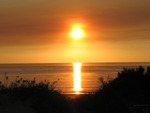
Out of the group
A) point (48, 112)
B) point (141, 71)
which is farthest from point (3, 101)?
point (141, 71)

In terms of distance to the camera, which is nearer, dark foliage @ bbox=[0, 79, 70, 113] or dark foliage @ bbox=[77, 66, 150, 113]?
dark foliage @ bbox=[0, 79, 70, 113]

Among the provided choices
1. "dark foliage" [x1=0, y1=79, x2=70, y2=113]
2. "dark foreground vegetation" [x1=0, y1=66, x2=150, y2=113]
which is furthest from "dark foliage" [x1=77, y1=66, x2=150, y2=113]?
"dark foliage" [x1=0, y1=79, x2=70, y2=113]

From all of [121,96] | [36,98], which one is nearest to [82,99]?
[121,96]

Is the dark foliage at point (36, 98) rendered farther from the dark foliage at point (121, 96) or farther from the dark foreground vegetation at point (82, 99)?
the dark foliage at point (121, 96)

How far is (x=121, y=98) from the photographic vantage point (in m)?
16.6

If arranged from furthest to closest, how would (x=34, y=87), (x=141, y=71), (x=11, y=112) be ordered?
(x=141, y=71) < (x=34, y=87) < (x=11, y=112)

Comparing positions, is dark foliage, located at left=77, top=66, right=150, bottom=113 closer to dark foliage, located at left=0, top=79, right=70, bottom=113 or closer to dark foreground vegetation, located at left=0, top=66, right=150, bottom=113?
dark foreground vegetation, located at left=0, top=66, right=150, bottom=113

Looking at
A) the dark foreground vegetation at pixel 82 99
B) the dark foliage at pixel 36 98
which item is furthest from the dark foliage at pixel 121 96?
the dark foliage at pixel 36 98

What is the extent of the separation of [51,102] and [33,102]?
0.60 m

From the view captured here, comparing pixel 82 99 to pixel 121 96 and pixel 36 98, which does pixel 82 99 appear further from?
pixel 36 98

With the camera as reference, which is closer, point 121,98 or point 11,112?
point 11,112

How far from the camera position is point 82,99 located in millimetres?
17422

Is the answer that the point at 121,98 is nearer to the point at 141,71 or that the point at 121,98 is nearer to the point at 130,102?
the point at 130,102

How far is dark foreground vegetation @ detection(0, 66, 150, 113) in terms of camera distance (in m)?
15.5
